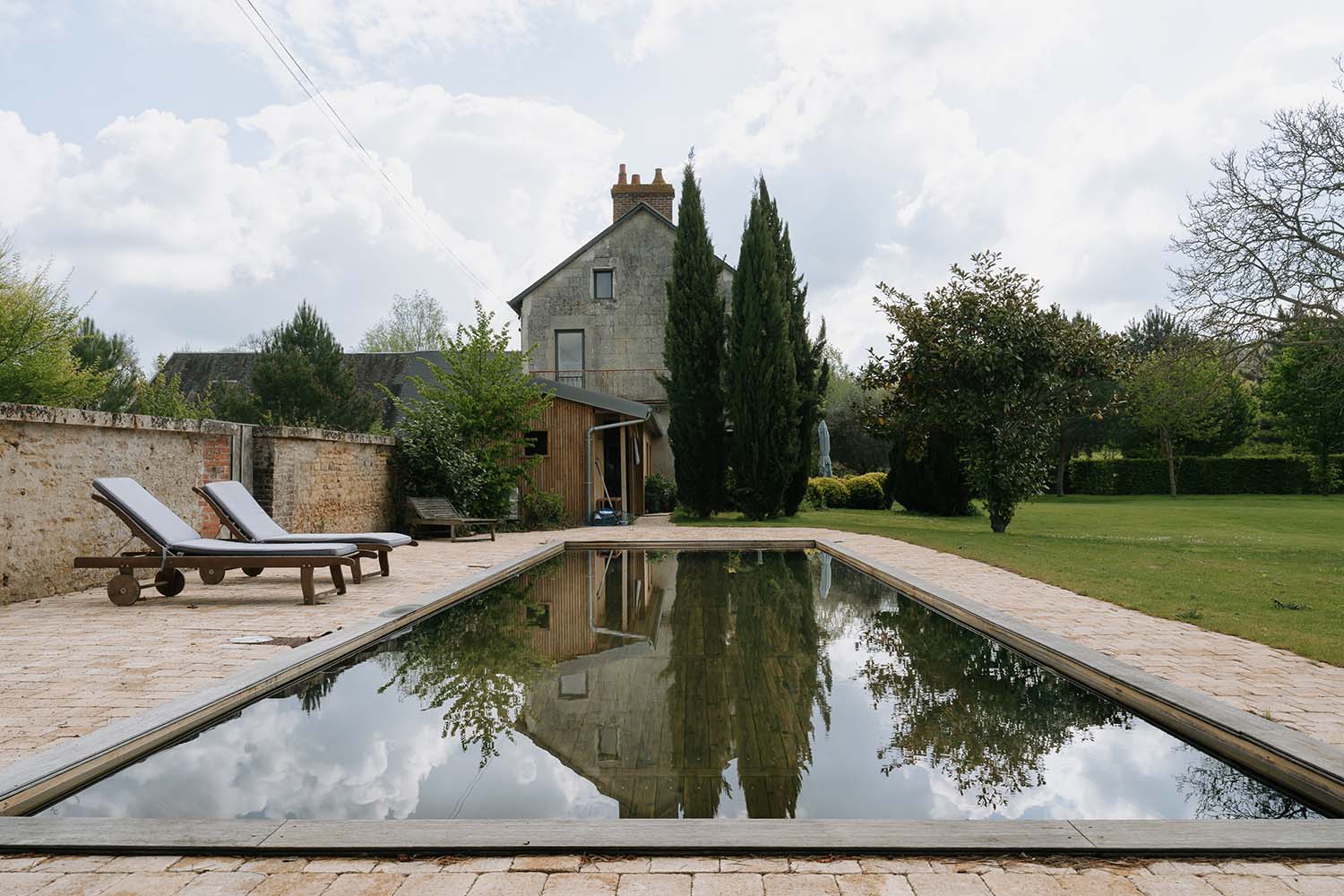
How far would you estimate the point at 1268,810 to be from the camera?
2.86 meters

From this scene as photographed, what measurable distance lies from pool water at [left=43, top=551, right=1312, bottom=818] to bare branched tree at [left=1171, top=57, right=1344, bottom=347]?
11.4 m

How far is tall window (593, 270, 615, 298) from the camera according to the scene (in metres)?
26.4

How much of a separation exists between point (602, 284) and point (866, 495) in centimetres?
1036

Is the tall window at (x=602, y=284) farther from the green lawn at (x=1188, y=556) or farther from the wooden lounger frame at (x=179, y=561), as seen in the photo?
the wooden lounger frame at (x=179, y=561)

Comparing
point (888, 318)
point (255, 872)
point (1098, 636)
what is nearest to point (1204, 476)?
point (888, 318)

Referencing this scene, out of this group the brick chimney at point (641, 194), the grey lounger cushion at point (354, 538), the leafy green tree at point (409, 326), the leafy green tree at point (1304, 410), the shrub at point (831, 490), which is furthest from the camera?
the leafy green tree at point (409, 326)

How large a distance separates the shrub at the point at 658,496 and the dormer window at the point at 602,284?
6.35m

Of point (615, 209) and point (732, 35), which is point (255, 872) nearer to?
point (732, 35)

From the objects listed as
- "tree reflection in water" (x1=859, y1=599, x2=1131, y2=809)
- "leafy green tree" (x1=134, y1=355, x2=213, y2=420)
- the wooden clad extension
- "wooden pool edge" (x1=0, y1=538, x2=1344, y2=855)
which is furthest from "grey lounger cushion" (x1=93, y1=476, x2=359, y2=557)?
"leafy green tree" (x1=134, y1=355, x2=213, y2=420)

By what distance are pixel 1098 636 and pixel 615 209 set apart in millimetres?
23700

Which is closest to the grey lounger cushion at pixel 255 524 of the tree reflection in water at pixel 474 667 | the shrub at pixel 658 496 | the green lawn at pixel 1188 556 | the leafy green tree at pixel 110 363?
the tree reflection in water at pixel 474 667

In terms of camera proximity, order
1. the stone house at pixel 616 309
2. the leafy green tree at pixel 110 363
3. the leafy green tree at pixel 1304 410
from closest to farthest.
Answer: the leafy green tree at pixel 110 363, the stone house at pixel 616 309, the leafy green tree at pixel 1304 410

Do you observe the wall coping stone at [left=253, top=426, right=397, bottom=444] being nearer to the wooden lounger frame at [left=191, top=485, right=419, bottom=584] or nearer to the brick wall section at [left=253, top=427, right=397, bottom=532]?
the brick wall section at [left=253, top=427, right=397, bottom=532]

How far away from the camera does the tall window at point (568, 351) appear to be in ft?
86.9
